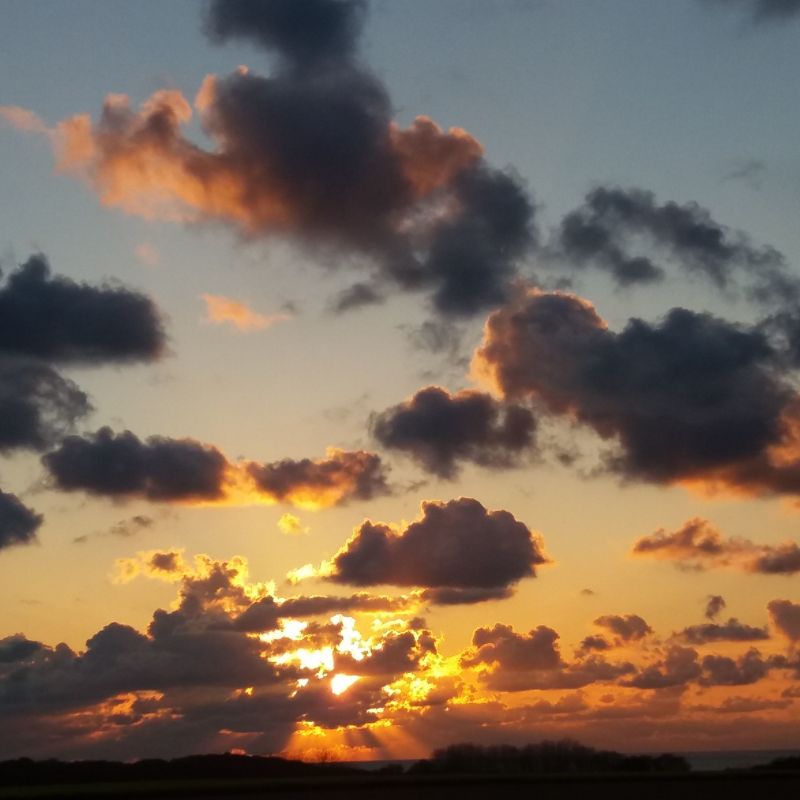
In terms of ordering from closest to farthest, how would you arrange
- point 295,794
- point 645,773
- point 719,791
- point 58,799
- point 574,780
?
1. point 58,799
2. point 295,794
3. point 719,791
4. point 574,780
5. point 645,773

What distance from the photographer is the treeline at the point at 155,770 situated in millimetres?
113375

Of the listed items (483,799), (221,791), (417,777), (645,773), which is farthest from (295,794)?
(645,773)

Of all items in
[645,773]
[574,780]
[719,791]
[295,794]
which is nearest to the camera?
[295,794]

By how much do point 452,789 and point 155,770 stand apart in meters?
35.4

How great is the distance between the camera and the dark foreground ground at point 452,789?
87.9 metres

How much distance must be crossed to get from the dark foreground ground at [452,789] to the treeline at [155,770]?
8.67 meters

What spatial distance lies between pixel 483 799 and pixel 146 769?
44.7 meters

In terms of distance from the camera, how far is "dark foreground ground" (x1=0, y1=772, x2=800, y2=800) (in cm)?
8788

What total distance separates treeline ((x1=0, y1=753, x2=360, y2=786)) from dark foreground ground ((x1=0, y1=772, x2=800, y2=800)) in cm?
867

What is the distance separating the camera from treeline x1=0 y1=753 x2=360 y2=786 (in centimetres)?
11338

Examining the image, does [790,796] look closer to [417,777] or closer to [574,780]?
[574,780]

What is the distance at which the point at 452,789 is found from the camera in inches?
3885

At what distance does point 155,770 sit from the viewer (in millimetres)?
119312

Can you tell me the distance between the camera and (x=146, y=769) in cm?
11856
